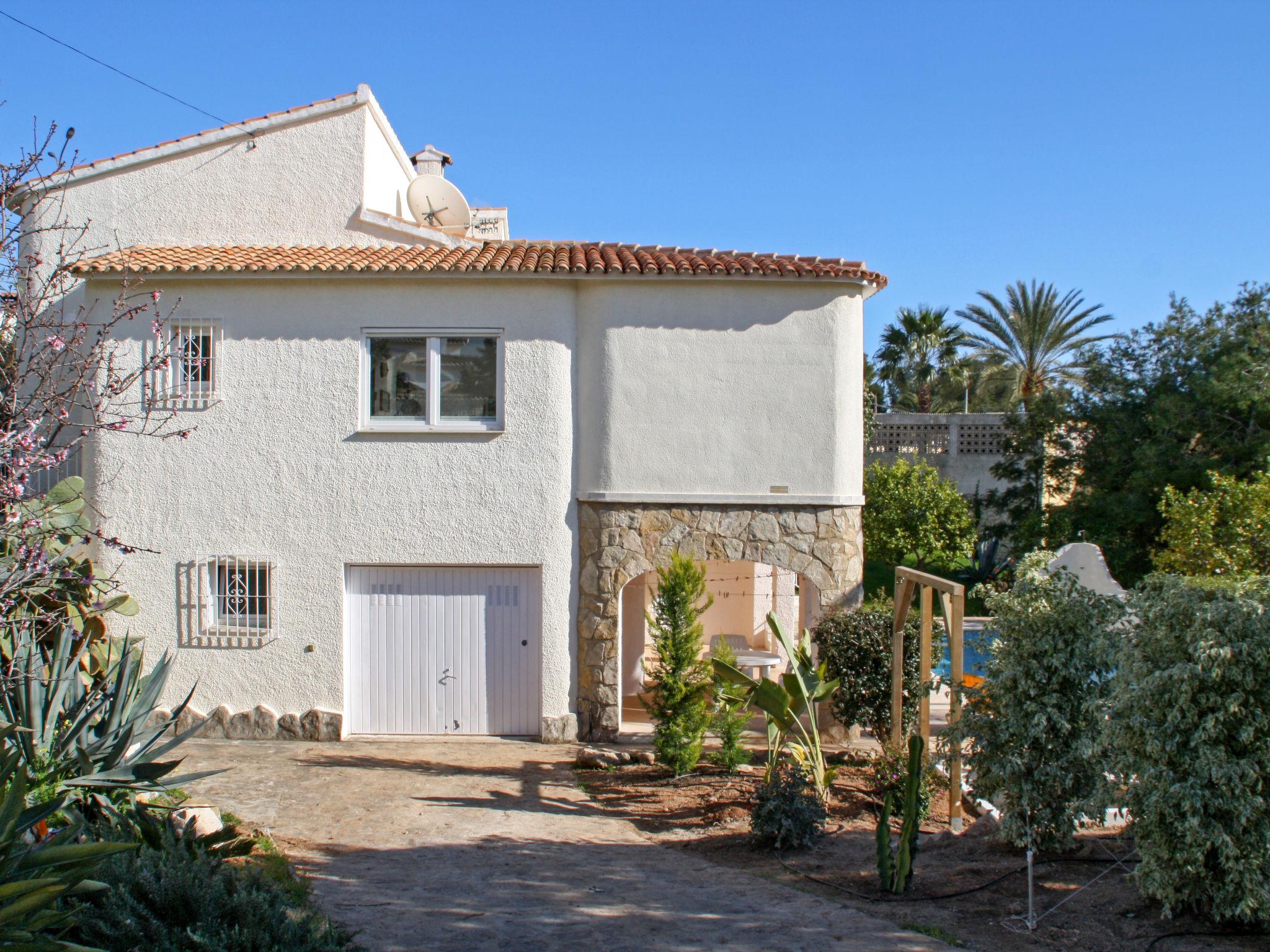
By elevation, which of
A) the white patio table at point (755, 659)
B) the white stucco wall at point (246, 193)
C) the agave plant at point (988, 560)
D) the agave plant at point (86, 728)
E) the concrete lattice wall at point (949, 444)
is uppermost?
the white stucco wall at point (246, 193)

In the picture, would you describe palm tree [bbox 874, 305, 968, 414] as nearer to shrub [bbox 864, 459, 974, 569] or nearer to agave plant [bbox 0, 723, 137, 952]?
shrub [bbox 864, 459, 974, 569]

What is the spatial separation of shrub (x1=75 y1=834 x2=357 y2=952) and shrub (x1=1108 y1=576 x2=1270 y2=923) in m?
4.98

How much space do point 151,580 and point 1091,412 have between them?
1892cm

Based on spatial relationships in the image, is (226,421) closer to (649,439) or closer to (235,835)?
(649,439)

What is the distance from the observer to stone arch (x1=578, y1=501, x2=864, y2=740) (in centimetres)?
1265

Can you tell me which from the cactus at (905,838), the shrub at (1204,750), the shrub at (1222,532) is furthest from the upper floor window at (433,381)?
the shrub at (1222,532)

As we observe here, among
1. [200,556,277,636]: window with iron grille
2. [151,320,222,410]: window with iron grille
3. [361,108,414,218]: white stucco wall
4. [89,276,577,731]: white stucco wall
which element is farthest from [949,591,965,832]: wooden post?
[361,108,414,218]: white stucco wall

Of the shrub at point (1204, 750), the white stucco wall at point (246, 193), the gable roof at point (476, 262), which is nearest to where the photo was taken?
the shrub at point (1204, 750)

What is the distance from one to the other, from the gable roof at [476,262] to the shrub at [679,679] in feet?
13.0

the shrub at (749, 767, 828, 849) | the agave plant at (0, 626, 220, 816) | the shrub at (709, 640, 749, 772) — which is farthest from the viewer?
the shrub at (709, 640, 749, 772)

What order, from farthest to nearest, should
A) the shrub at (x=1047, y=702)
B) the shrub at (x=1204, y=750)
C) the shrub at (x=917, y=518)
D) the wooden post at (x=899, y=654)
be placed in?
the shrub at (x=917, y=518) → the wooden post at (x=899, y=654) → the shrub at (x=1047, y=702) → the shrub at (x=1204, y=750)

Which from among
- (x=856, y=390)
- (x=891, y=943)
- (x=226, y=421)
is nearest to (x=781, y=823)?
(x=891, y=943)

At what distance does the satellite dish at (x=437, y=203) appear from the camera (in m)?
15.0

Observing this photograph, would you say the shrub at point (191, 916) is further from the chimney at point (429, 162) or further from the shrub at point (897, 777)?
the chimney at point (429, 162)
